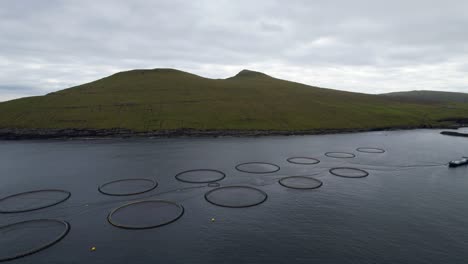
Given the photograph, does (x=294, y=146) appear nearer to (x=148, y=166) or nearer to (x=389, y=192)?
(x=389, y=192)

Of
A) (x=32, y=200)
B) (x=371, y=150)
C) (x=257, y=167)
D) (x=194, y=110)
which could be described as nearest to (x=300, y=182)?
(x=257, y=167)

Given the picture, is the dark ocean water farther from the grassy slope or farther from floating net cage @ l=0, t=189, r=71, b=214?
the grassy slope

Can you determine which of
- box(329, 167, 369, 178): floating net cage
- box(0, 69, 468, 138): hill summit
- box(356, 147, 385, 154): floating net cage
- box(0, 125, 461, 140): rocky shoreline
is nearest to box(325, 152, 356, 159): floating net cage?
box(356, 147, 385, 154): floating net cage

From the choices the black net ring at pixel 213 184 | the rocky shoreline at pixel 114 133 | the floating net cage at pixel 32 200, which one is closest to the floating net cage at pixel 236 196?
the black net ring at pixel 213 184

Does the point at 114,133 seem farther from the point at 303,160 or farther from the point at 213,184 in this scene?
the point at 303,160

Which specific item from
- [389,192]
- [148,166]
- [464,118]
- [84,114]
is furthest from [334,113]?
[84,114]

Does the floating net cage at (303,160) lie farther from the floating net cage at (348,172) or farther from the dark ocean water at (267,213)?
the floating net cage at (348,172)
